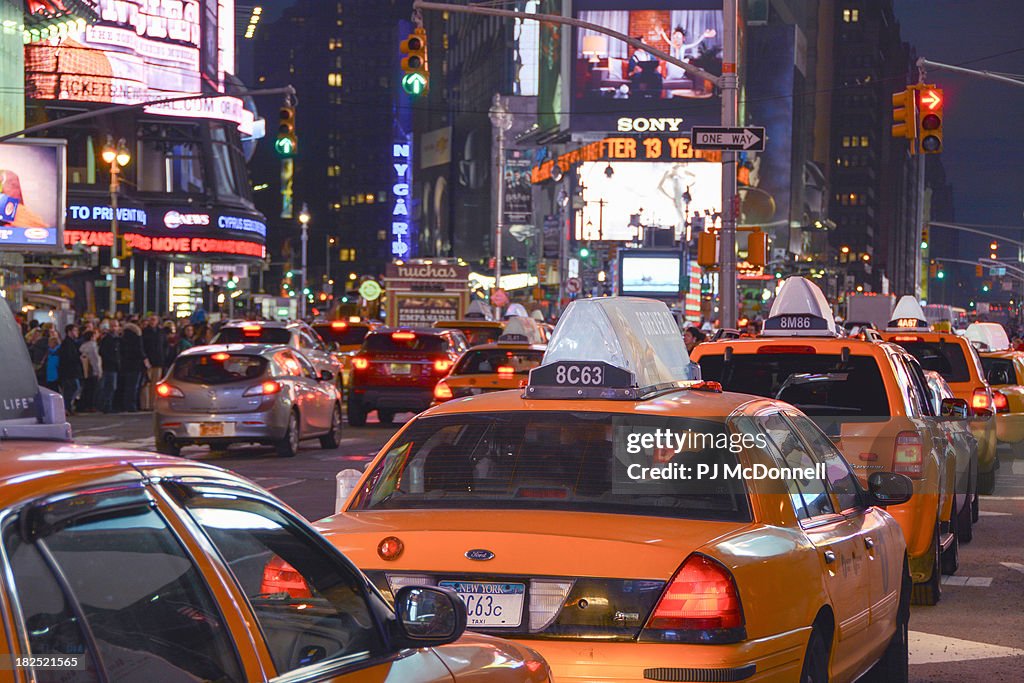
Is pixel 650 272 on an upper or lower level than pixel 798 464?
upper

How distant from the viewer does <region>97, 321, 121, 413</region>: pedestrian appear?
30.8 meters

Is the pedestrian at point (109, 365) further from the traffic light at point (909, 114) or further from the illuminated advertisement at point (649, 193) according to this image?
the illuminated advertisement at point (649, 193)

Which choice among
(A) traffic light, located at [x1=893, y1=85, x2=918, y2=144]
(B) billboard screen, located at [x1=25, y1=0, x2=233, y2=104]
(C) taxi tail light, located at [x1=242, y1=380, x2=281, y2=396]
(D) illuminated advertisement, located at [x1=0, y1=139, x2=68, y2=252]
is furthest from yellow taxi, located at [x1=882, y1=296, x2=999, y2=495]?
(B) billboard screen, located at [x1=25, y1=0, x2=233, y2=104]

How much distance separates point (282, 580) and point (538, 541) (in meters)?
2.15

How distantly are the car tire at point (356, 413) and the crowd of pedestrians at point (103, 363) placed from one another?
168 inches

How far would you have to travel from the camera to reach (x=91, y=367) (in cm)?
3097

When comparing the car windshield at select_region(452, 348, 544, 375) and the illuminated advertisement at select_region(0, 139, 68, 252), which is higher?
the illuminated advertisement at select_region(0, 139, 68, 252)

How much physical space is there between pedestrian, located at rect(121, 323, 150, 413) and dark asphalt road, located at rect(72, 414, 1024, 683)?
→ 4.19 meters

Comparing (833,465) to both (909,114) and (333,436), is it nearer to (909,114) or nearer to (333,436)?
(333,436)

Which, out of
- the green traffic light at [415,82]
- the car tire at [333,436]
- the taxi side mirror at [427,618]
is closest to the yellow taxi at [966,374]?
→ the green traffic light at [415,82]

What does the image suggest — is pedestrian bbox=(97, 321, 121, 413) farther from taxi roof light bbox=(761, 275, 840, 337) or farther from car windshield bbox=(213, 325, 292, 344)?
taxi roof light bbox=(761, 275, 840, 337)

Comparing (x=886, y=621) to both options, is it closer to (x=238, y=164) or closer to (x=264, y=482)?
(x=264, y=482)

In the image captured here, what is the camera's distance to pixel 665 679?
220 inches

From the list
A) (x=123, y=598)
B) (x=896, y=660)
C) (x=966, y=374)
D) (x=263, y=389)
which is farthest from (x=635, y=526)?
(x=263, y=389)
